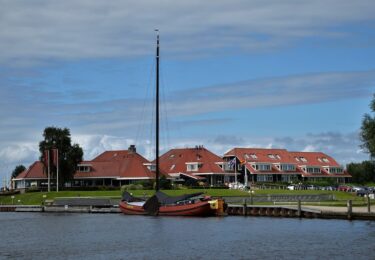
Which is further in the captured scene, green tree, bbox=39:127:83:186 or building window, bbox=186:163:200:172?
building window, bbox=186:163:200:172

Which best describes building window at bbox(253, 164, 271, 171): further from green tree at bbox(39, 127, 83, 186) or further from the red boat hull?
the red boat hull

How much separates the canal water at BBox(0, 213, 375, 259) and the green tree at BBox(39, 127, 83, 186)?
55529 mm

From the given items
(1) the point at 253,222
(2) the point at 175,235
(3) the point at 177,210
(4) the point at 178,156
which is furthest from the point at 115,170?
(2) the point at 175,235

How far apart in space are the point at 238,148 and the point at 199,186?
36628 mm

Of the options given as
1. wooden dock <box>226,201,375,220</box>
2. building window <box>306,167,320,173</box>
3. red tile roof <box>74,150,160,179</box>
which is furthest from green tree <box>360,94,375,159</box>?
building window <box>306,167,320,173</box>

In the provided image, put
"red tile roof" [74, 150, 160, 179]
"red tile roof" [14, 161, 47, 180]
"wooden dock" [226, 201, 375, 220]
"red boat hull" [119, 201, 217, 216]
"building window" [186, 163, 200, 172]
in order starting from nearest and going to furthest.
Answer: "wooden dock" [226, 201, 375, 220] < "red boat hull" [119, 201, 217, 216] < "red tile roof" [74, 150, 160, 179] < "red tile roof" [14, 161, 47, 180] < "building window" [186, 163, 200, 172]

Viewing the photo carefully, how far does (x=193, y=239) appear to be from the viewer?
52.4 m

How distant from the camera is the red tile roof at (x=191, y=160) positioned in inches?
5764

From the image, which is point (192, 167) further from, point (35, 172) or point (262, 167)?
point (35, 172)

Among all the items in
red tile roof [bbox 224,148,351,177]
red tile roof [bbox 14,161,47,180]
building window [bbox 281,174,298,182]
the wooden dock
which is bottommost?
the wooden dock

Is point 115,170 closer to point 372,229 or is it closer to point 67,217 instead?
point 67,217

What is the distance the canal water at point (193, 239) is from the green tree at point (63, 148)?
55.5 meters

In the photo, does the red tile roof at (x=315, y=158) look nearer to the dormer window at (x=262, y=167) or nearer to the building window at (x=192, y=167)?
the dormer window at (x=262, y=167)

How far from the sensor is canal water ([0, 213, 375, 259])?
44.4 metres
